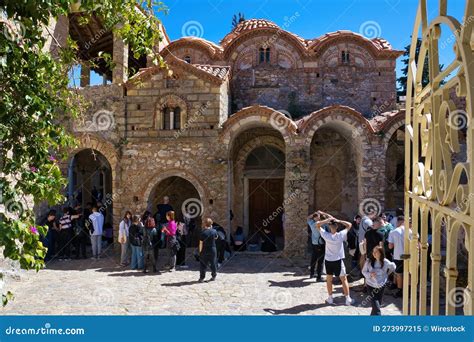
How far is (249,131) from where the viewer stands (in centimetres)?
1372

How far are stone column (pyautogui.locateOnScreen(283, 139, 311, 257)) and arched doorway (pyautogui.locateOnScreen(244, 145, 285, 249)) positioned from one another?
2.85 metres

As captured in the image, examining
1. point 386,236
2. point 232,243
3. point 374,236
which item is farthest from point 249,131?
point 374,236

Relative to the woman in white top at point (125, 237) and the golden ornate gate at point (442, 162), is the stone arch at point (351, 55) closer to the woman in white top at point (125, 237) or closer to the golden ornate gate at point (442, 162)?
the woman in white top at point (125, 237)

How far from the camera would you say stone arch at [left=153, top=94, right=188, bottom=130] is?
11547 millimetres

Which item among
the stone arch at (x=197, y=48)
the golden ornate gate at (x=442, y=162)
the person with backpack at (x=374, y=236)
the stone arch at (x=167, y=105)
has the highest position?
the stone arch at (x=197, y=48)

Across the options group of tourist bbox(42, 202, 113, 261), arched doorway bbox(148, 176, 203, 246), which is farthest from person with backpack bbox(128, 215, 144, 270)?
arched doorway bbox(148, 176, 203, 246)

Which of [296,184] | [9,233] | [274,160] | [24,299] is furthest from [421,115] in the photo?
[274,160]

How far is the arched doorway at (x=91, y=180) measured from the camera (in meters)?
13.5

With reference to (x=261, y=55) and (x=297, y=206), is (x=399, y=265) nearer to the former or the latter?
(x=297, y=206)

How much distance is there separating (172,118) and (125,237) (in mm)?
3959

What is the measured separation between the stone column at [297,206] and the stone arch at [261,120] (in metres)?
0.74

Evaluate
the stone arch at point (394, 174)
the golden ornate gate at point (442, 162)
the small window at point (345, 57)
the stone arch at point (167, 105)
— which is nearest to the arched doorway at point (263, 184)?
the stone arch at point (167, 105)

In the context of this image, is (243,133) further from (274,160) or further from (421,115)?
(421,115)

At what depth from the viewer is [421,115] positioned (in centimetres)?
229
